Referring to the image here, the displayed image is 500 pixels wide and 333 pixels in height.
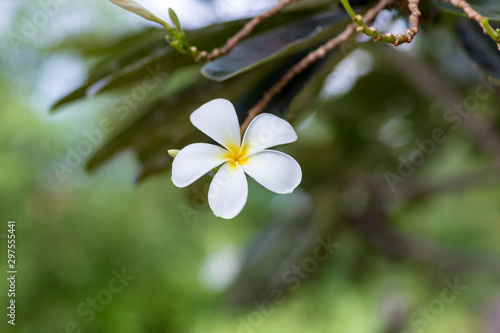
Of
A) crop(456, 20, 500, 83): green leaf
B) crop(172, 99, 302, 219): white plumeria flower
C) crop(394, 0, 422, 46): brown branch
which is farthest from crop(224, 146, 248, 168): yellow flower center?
crop(456, 20, 500, 83): green leaf

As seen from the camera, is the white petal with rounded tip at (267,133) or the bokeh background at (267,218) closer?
the white petal with rounded tip at (267,133)

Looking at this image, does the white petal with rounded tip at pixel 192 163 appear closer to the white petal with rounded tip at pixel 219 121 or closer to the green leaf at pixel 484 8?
the white petal with rounded tip at pixel 219 121

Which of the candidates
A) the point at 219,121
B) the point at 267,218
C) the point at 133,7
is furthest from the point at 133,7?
the point at 267,218

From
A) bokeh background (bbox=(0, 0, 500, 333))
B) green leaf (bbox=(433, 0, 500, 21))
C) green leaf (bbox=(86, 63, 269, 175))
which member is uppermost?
green leaf (bbox=(433, 0, 500, 21))

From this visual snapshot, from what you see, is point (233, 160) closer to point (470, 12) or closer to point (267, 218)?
point (470, 12)

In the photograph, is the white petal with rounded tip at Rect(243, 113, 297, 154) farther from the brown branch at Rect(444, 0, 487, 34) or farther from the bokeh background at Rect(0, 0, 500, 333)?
the bokeh background at Rect(0, 0, 500, 333)

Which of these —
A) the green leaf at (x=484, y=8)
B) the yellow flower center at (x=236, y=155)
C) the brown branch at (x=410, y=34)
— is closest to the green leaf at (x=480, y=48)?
the green leaf at (x=484, y=8)

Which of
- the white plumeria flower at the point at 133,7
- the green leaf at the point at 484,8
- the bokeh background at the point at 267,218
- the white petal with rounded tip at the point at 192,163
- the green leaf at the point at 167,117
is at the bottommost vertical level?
the bokeh background at the point at 267,218

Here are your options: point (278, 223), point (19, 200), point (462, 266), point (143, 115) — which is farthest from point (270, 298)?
point (19, 200)
